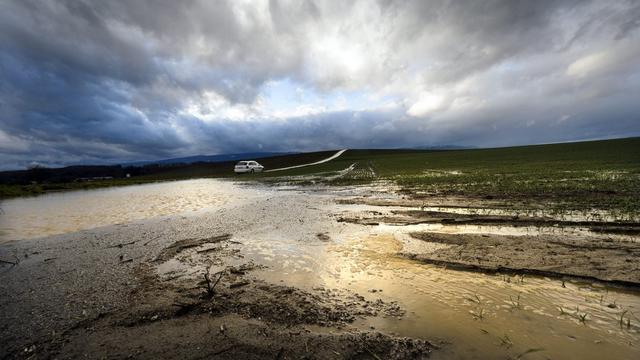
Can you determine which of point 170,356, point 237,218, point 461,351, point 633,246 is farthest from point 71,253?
point 633,246

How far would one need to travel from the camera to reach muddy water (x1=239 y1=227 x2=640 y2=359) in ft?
14.2

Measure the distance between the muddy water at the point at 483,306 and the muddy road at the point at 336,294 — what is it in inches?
1.1

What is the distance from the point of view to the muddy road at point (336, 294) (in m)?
4.48

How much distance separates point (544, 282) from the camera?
624 centimetres

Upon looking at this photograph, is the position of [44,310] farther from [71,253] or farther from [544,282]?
[544,282]

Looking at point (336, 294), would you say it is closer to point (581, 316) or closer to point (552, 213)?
point (581, 316)

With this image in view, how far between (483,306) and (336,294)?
2.58 m

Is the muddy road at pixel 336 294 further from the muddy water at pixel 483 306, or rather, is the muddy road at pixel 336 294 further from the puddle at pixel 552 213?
the puddle at pixel 552 213

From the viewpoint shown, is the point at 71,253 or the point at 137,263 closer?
the point at 137,263

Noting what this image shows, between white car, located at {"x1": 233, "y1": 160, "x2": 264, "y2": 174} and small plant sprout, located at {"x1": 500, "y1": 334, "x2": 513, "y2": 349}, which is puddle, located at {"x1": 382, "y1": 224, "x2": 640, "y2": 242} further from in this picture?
white car, located at {"x1": 233, "y1": 160, "x2": 264, "y2": 174}

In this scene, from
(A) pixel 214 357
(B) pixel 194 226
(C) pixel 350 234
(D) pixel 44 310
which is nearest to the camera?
(A) pixel 214 357

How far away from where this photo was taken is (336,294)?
20.4ft

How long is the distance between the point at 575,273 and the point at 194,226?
40.0 feet

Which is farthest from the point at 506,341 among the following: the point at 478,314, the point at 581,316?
the point at 581,316
